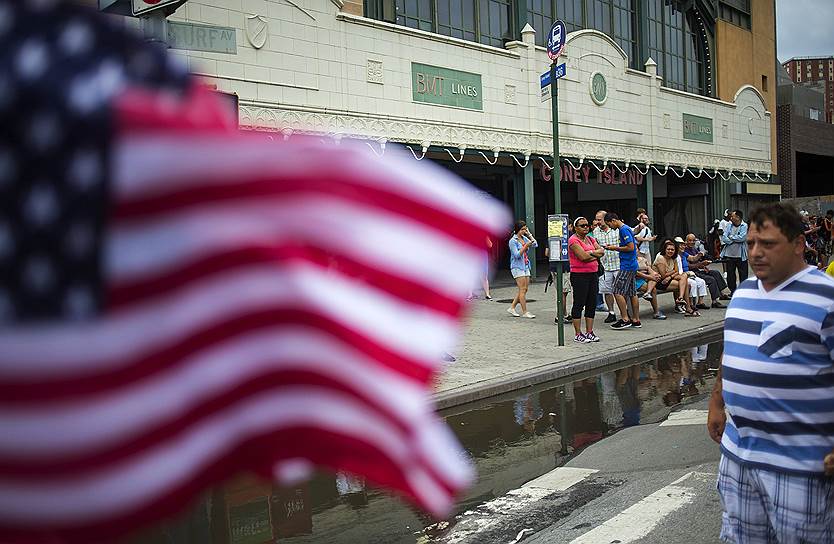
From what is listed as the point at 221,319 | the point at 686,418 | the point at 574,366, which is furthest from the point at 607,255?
the point at 221,319

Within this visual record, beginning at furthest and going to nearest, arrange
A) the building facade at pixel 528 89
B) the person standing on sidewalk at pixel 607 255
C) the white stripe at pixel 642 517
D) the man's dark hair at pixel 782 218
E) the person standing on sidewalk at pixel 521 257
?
the building facade at pixel 528 89, the person standing on sidewalk at pixel 521 257, the person standing on sidewalk at pixel 607 255, the white stripe at pixel 642 517, the man's dark hair at pixel 782 218

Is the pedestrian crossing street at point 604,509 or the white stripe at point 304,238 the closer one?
the white stripe at point 304,238

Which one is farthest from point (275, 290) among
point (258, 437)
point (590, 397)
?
point (590, 397)

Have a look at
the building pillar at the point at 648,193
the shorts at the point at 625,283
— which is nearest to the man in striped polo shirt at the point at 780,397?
the shorts at the point at 625,283

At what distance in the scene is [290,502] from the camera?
5.84m

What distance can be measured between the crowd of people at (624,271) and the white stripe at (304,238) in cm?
1094

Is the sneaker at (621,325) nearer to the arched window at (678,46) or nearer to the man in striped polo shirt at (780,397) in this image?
the man in striped polo shirt at (780,397)

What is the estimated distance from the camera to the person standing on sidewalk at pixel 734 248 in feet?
55.7

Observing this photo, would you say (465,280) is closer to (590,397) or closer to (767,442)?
(767,442)

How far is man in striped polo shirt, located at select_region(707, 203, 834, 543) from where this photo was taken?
3242mm

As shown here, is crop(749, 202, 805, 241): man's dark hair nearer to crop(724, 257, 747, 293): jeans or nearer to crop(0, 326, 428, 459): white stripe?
crop(0, 326, 428, 459): white stripe

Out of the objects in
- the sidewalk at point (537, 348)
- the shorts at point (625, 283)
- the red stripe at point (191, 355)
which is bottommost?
the sidewalk at point (537, 348)

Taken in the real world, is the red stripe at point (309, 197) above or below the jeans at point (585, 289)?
above

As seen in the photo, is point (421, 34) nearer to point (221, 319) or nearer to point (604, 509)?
point (604, 509)
